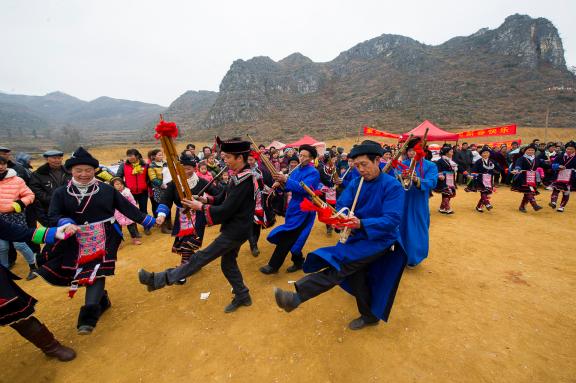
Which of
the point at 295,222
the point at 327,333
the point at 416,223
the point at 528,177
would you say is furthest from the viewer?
the point at 528,177

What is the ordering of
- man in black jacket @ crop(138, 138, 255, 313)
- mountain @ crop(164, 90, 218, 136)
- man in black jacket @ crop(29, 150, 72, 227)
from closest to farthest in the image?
man in black jacket @ crop(138, 138, 255, 313) < man in black jacket @ crop(29, 150, 72, 227) < mountain @ crop(164, 90, 218, 136)

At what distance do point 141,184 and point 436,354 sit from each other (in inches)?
279

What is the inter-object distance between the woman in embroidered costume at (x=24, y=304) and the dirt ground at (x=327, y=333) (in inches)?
7.7

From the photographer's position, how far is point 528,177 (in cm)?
762

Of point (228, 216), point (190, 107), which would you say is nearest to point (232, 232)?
point (228, 216)

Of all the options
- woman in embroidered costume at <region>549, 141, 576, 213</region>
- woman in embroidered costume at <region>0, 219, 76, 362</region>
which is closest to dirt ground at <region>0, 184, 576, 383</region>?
woman in embroidered costume at <region>0, 219, 76, 362</region>

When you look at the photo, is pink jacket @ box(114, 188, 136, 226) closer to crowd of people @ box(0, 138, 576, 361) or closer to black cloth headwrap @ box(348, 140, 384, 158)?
crowd of people @ box(0, 138, 576, 361)

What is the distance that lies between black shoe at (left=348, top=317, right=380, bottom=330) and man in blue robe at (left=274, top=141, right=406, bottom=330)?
15 centimetres

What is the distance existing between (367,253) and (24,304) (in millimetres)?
3409

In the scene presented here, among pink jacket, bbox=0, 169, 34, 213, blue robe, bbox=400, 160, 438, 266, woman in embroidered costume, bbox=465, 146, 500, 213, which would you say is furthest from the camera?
woman in embroidered costume, bbox=465, 146, 500, 213

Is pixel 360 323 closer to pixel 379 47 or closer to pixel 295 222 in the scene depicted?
pixel 295 222

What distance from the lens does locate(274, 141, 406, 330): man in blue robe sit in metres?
2.49

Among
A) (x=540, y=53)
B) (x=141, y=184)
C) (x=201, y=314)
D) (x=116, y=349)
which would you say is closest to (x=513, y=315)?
(x=201, y=314)

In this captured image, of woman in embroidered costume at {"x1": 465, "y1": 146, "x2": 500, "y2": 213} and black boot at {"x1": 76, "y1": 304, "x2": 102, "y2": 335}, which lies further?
woman in embroidered costume at {"x1": 465, "y1": 146, "x2": 500, "y2": 213}
